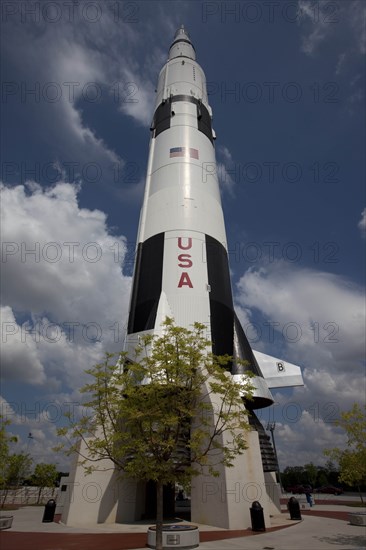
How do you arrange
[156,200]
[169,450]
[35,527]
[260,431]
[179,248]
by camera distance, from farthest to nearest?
[156,200], [179,248], [260,431], [35,527], [169,450]

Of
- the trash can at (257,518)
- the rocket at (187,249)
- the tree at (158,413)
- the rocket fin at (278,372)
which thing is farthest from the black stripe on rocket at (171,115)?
the trash can at (257,518)

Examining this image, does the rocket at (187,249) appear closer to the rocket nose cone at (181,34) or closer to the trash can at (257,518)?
the trash can at (257,518)

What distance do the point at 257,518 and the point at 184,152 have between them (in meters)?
21.5

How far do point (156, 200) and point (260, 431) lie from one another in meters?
15.1

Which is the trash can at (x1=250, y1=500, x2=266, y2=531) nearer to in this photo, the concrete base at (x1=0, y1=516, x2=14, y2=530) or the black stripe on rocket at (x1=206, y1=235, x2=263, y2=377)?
the black stripe on rocket at (x1=206, y1=235, x2=263, y2=377)

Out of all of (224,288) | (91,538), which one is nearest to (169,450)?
(91,538)

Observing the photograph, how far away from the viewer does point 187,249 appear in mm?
21797

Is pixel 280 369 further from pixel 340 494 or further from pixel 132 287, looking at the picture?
pixel 340 494

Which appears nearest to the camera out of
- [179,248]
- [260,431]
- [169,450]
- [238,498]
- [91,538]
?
[169,450]

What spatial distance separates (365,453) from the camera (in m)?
15.9

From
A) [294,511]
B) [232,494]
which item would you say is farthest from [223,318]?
[294,511]

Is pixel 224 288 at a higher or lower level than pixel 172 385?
higher

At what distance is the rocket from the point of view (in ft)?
66.3

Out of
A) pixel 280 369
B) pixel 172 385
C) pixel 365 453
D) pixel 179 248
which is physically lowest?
pixel 365 453
